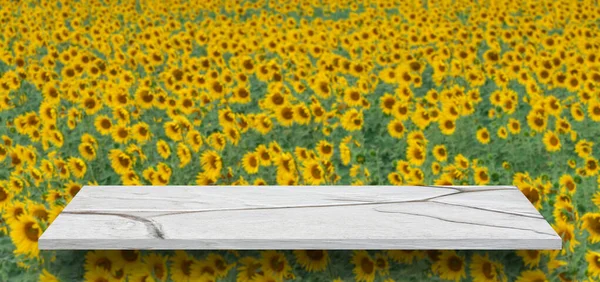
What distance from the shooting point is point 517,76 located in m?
4.41

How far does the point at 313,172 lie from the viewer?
306cm

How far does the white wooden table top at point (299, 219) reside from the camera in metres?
2.15

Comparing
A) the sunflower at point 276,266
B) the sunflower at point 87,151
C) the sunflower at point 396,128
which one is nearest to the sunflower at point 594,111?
the sunflower at point 396,128

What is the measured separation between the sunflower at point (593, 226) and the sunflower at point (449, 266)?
523mm

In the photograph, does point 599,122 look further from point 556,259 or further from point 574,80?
Result: point 556,259


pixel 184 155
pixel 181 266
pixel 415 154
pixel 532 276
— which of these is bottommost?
pixel 532 276

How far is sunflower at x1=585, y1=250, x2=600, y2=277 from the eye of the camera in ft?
7.85

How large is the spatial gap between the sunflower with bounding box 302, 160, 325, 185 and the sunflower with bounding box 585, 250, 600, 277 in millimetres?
1194

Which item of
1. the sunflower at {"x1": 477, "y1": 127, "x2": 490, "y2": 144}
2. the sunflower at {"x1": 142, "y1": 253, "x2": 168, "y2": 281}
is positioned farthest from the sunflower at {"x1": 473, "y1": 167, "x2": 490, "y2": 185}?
the sunflower at {"x1": 142, "y1": 253, "x2": 168, "y2": 281}

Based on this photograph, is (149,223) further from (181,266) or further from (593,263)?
(593,263)

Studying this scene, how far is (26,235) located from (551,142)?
2.70m

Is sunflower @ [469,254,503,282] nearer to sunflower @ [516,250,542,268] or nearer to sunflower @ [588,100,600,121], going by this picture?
sunflower @ [516,250,542,268]

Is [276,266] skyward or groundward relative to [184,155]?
groundward

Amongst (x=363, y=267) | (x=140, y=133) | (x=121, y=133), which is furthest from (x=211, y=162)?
(x=363, y=267)
